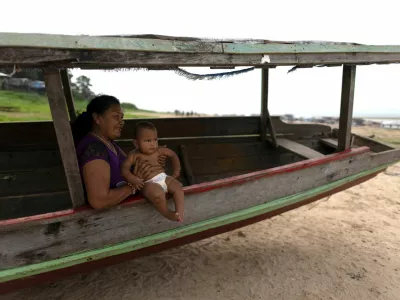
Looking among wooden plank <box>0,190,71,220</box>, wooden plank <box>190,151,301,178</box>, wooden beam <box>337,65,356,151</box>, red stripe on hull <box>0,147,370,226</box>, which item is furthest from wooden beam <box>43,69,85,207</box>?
wooden beam <box>337,65,356,151</box>

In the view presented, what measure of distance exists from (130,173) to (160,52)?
85 cm

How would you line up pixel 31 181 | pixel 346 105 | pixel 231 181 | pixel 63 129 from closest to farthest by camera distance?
pixel 63 129
pixel 231 181
pixel 346 105
pixel 31 181

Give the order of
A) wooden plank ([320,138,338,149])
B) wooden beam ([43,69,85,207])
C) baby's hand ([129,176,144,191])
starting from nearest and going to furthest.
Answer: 1. wooden beam ([43,69,85,207])
2. baby's hand ([129,176,144,191])
3. wooden plank ([320,138,338,149])

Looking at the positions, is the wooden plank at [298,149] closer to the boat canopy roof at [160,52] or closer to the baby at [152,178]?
the boat canopy roof at [160,52]

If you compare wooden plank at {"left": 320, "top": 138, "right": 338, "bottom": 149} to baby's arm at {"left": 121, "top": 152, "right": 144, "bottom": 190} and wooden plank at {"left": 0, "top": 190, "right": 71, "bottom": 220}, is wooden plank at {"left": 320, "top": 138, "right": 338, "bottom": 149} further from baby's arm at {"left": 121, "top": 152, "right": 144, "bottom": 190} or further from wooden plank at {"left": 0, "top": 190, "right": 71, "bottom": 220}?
wooden plank at {"left": 0, "top": 190, "right": 71, "bottom": 220}

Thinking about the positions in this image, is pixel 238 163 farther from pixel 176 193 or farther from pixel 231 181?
pixel 176 193

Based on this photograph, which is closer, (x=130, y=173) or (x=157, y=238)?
(x=130, y=173)

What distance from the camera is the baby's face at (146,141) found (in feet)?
7.42

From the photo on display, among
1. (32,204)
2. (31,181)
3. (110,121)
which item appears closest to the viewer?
(110,121)

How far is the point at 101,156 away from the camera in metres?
2.14

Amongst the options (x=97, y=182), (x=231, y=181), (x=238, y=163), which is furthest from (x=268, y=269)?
(x=97, y=182)

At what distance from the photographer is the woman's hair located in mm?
2372

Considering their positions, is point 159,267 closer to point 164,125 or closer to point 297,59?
point 164,125

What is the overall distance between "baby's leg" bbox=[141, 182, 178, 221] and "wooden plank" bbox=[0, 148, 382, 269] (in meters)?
0.15
